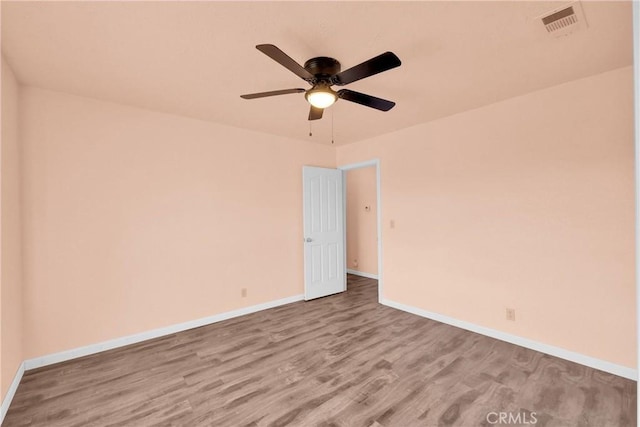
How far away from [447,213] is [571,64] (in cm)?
177

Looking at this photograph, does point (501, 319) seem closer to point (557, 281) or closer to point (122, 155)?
point (557, 281)

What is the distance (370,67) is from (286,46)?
65 centimetres

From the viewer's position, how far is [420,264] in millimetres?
3793

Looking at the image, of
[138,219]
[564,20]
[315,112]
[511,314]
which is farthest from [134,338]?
[564,20]

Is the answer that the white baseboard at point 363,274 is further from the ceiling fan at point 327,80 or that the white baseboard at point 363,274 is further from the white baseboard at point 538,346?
the ceiling fan at point 327,80

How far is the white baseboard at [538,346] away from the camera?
7.79 ft

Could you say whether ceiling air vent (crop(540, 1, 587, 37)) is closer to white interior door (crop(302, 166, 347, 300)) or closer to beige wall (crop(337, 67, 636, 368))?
beige wall (crop(337, 67, 636, 368))

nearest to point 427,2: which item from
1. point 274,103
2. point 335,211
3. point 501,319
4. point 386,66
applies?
point 386,66

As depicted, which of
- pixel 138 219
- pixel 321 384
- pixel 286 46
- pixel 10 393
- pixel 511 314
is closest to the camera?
pixel 286 46

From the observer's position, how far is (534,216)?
2.81m

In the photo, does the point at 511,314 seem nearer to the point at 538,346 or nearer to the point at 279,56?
the point at 538,346

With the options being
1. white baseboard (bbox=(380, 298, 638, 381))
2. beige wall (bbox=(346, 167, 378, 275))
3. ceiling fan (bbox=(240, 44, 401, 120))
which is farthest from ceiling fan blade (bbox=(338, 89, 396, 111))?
beige wall (bbox=(346, 167, 378, 275))

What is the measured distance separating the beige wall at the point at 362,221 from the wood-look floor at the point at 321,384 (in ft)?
8.98

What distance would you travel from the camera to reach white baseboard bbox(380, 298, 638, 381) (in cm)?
237
